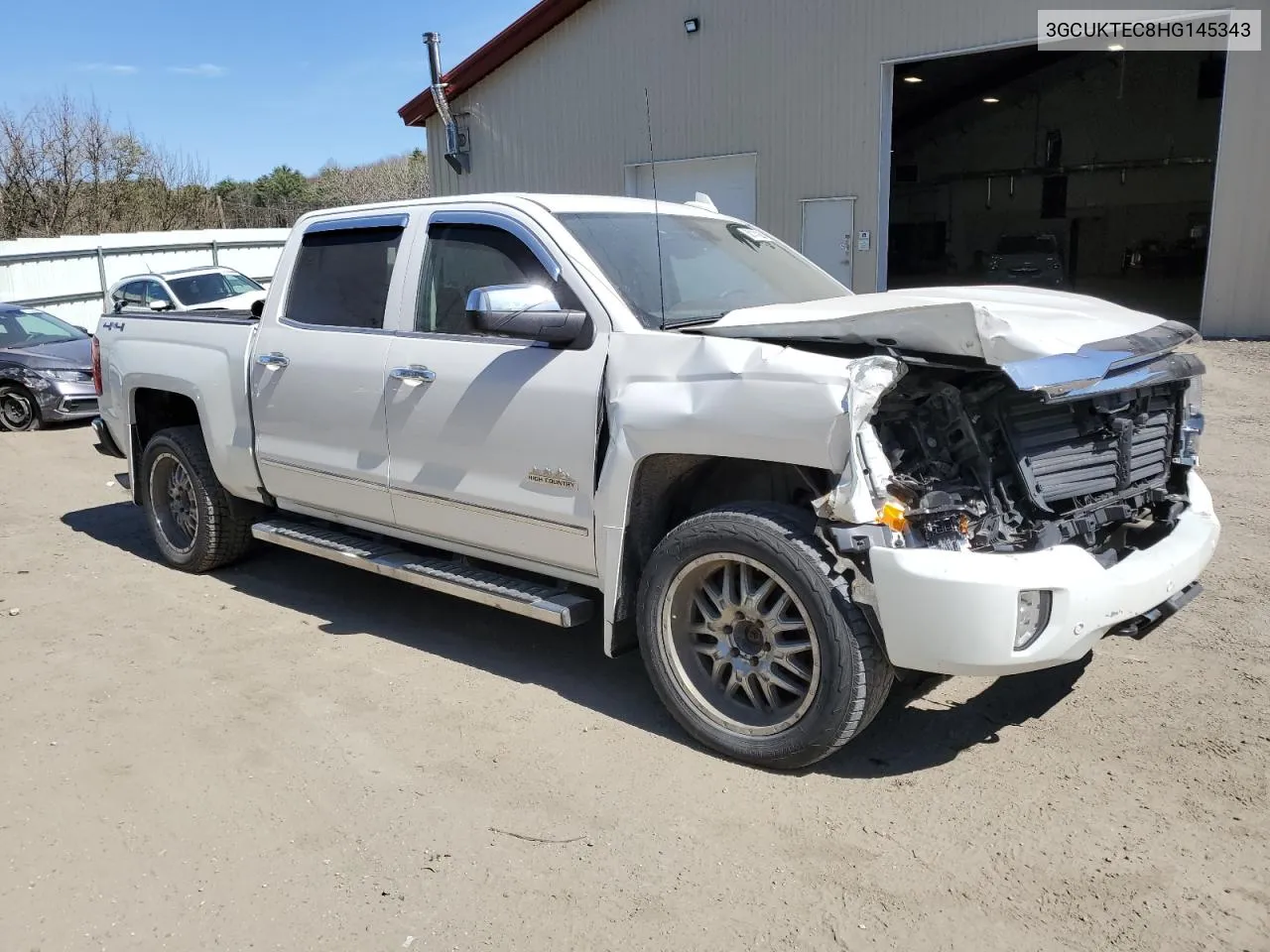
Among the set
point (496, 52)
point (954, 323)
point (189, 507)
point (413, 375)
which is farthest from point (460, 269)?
point (496, 52)

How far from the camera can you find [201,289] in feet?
50.9

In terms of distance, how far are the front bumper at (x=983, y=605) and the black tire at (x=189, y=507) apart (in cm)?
421

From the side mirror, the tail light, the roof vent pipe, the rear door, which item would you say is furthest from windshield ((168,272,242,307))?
the side mirror

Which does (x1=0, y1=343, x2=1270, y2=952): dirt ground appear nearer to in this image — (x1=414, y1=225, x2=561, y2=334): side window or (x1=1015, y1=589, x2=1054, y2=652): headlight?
(x1=1015, y1=589, x2=1054, y2=652): headlight

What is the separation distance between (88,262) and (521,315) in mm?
19997

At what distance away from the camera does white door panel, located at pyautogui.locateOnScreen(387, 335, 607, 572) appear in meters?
3.99

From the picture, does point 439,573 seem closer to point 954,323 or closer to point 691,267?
point 691,267

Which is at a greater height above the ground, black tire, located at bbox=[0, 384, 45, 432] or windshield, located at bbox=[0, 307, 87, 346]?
windshield, located at bbox=[0, 307, 87, 346]

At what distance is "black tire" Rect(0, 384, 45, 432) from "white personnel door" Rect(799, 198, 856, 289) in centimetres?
1124

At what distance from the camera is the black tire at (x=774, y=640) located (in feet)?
11.0

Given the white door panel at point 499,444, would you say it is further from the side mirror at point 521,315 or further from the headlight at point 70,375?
the headlight at point 70,375

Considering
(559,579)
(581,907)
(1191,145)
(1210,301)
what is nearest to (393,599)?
(559,579)

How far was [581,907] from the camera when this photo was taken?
295cm

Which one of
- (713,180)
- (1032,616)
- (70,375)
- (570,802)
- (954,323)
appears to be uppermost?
(713,180)
